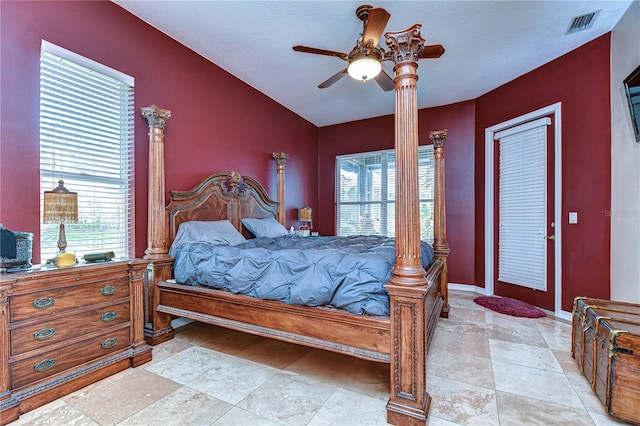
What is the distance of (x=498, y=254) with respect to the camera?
14.5 ft

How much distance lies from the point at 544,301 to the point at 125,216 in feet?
16.1

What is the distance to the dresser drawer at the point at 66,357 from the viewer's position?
5.69 feet

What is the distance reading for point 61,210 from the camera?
76.4 inches

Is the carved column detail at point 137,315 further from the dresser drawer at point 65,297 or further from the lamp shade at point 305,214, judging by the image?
the lamp shade at point 305,214

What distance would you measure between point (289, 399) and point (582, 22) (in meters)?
4.21

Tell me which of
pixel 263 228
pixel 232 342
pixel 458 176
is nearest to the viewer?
pixel 232 342

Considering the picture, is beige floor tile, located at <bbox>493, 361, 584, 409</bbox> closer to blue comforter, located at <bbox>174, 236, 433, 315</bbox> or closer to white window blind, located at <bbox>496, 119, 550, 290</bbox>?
blue comforter, located at <bbox>174, 236, 433, 315</bbox>

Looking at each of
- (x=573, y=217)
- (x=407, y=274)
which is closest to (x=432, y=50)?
(x=407, y=274)

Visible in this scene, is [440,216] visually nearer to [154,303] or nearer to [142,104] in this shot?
[154,303]

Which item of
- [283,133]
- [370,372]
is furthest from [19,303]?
[283,133]

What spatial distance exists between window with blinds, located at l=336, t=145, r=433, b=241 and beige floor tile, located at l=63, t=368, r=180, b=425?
4.20 m

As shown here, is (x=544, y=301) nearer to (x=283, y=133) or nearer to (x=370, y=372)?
(x=370, y=372)

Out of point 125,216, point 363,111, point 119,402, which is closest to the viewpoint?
point 119,402

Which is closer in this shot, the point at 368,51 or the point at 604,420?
the point at 604,420
